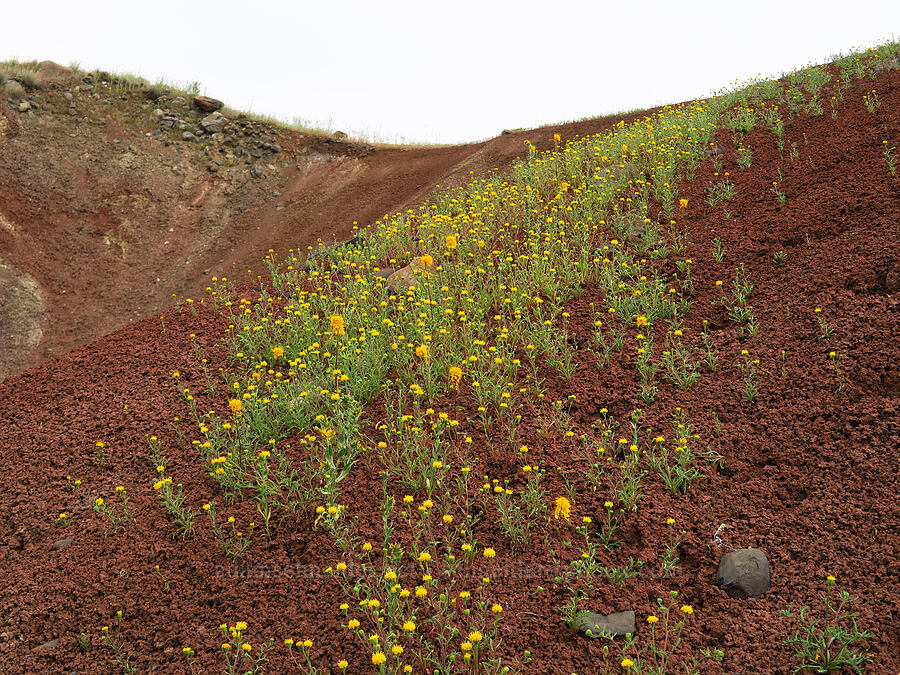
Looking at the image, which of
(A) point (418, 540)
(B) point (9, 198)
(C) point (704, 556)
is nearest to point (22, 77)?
(B) point (9, 198)

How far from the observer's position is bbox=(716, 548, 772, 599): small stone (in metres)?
3.34

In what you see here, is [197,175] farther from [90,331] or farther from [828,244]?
[828,244]

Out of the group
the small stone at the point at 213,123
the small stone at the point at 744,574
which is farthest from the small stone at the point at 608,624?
the small stone at the point at 213,123

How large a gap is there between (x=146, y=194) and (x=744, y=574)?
15.7 meters

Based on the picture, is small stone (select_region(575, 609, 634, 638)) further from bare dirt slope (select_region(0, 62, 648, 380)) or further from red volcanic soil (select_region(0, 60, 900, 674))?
bare dirt slope (select_region(0, 62, 648, 380))

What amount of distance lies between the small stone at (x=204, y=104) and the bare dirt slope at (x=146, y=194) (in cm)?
20

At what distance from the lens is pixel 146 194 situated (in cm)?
1524

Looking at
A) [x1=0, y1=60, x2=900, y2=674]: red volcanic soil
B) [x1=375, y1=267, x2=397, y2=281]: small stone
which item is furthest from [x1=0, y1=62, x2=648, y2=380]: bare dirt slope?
[x1=0, y1=60, x2=900, y2=674]: red volcanic soil

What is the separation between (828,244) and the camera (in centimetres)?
570

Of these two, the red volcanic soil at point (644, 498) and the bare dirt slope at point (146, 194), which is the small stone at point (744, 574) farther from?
the bare dirt slope at point (146, 194)

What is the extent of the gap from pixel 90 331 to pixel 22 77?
915cm

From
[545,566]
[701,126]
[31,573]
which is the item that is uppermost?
[701,126]

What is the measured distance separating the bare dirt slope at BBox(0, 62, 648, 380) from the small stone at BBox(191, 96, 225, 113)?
196 millimetres

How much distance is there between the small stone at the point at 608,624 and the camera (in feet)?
10.7
